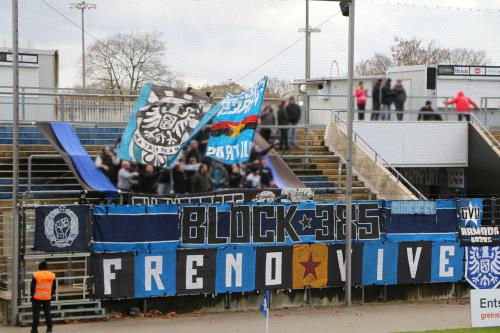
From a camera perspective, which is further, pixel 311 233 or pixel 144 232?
pixel 311 233

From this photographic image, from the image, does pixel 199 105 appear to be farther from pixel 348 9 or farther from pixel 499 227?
pixel 499 227

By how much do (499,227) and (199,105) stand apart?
26.5ft

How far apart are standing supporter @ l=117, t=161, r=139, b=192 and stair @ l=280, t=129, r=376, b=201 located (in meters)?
4.48

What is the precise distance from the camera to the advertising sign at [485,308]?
619 inches

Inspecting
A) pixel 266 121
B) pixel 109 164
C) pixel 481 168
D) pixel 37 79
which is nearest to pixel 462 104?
pixel 481 168

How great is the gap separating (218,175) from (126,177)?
2.14 meters

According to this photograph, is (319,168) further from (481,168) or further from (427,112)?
(481,168)

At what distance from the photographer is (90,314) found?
59.0ft

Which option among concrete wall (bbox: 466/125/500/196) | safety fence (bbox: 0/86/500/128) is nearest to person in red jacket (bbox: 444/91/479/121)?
safety fence (bbox: 0/86/500/128)

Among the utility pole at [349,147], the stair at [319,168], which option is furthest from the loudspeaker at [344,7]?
the stair at [319,168]

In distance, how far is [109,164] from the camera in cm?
1911

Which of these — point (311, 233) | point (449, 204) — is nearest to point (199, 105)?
point (311, 233)

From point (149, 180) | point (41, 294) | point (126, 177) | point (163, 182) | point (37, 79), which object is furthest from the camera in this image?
point (37, 79)

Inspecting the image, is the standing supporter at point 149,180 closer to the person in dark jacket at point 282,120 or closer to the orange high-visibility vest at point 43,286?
the person in dark jacket at point 282,120
